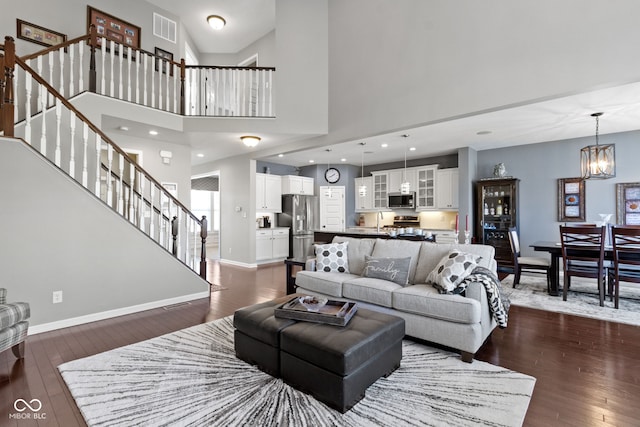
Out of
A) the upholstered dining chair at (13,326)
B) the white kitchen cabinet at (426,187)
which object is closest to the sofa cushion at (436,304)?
the upholstered dining chair at (13,326)

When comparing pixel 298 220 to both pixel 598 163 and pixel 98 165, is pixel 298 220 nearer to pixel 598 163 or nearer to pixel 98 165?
pixel 98 165

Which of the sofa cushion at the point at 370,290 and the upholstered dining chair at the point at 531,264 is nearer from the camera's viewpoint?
the sofa cushion at the point at 370,290

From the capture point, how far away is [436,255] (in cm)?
355

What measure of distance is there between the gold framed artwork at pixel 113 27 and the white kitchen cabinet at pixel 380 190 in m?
6.29

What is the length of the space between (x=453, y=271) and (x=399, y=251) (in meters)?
0.92

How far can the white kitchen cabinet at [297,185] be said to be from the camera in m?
8.44

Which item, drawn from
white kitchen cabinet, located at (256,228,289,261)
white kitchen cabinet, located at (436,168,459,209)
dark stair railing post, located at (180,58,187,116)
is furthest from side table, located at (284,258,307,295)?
white kitchen cabinet, located at (436,168,459,209)

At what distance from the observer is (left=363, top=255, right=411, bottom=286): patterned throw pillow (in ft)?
A: 11.4

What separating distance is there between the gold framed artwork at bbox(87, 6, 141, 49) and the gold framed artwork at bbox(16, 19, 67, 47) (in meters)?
0.61

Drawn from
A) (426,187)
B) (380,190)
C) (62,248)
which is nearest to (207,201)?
(380,190)

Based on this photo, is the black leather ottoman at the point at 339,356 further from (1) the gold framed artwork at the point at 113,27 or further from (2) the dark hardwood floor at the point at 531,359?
(1) the gold framed artwork at the point at 113,27

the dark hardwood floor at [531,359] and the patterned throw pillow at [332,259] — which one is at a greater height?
the patterned throw pillow at [332,259]

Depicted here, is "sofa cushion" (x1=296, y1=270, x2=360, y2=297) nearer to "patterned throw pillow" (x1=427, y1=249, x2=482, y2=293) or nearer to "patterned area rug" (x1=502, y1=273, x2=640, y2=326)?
"patterned throw pillow" (x1=427, y1=249, x2=482, y2=293)

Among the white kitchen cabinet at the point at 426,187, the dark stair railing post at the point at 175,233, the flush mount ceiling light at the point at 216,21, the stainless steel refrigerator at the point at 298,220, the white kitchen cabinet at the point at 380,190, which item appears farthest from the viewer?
the white kitchen cabinet at the point at 380,190
